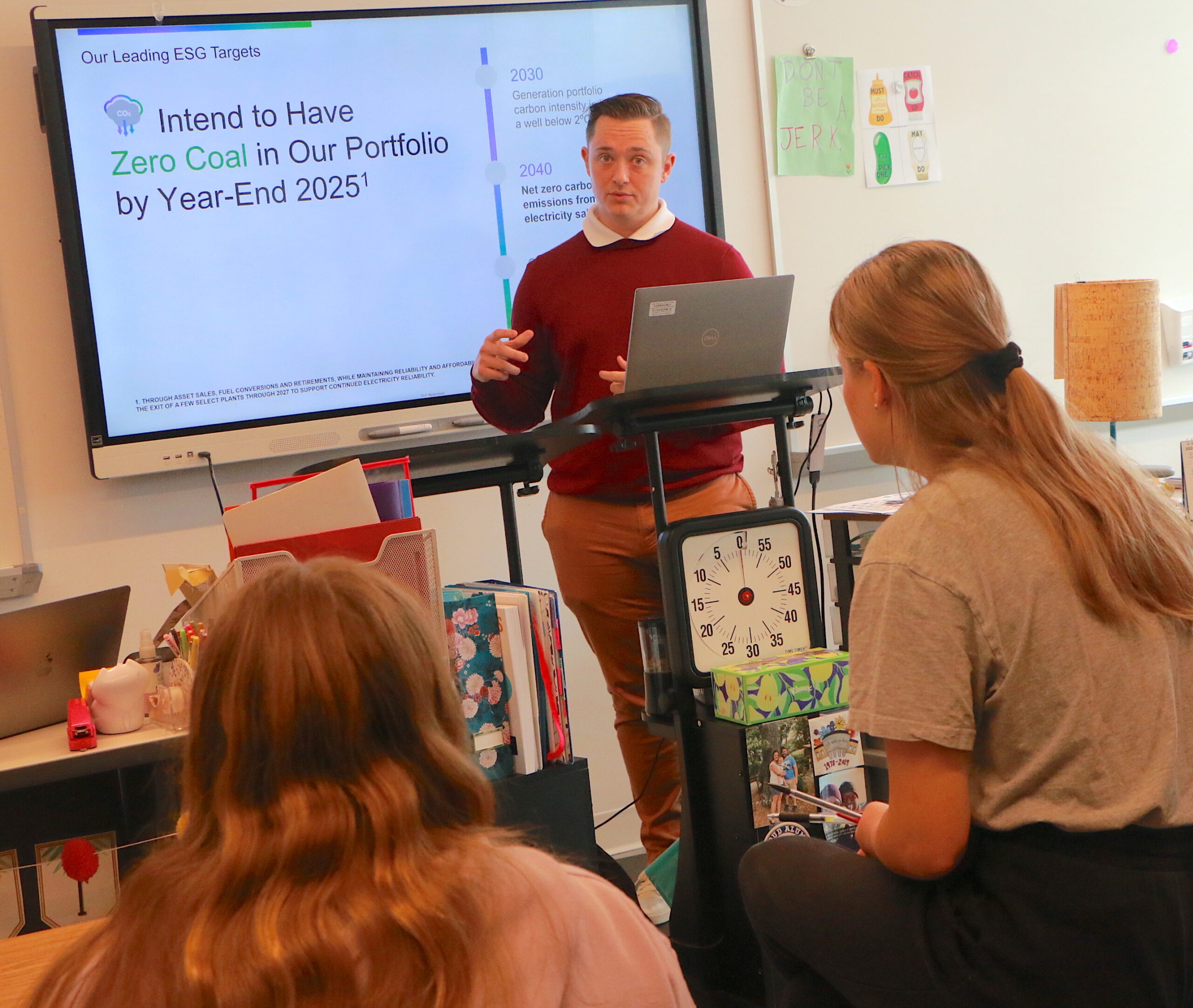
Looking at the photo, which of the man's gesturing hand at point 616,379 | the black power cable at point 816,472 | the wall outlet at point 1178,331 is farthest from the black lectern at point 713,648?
the wall outlet at point 1178,331

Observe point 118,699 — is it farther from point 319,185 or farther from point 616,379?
point 319,185

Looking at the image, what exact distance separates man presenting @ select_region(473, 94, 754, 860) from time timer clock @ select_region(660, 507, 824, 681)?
1.48 ft

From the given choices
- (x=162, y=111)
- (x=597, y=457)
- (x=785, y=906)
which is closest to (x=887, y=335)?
(x=785, y=906)

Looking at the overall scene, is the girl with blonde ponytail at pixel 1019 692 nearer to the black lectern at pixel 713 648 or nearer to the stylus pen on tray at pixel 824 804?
the stylus pen on tray at pixel 824 804

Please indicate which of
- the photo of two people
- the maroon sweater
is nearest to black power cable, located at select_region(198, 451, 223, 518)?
the maroon sweater

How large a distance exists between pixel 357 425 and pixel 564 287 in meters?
0.64

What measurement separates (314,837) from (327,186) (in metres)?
2.17

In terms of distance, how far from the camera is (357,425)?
2.68m

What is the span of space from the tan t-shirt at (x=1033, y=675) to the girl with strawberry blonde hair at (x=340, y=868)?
0.39 metres

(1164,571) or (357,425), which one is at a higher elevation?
(357,425)

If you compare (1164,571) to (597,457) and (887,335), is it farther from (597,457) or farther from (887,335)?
(597,457)

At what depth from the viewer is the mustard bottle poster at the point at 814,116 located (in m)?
3.08

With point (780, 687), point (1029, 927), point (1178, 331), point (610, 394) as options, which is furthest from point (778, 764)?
point (1178, 331)

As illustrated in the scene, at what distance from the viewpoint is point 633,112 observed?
89.5 inches
